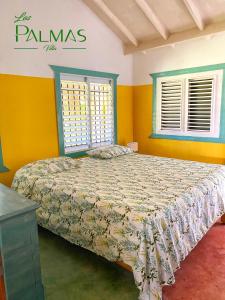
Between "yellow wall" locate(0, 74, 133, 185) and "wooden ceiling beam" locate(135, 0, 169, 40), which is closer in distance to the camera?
"yellow wall" locate(0, 74, 133, 185)

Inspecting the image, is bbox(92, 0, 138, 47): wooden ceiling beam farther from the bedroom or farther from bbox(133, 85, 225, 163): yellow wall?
bbox(133, 85, 225, 163): yellow wall

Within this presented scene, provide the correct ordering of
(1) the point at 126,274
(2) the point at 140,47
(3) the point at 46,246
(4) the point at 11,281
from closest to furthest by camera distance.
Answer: (4) the point at 11,281, (1) the point at 126,274, (3) the point at 46,246, (2) the point at 140,47

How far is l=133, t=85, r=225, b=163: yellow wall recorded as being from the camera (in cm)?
395

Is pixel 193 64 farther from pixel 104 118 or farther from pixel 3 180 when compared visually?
pixel 3 180

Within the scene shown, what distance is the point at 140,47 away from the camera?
4.29 m

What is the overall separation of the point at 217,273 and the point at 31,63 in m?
3.32

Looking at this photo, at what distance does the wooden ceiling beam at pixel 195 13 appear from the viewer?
3.16 metres

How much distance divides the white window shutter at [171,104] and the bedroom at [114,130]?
0.8 inches

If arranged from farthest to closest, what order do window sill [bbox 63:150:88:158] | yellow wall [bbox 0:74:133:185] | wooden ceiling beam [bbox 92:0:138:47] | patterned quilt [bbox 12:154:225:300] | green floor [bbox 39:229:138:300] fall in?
window sill [bbox 63:150:88:158] < wooden ceiling beam [bbox 92:0:138:47] < yellow wall [bbox 0:74:133:185] < green floor [bbox 39:229:138:300] < patterned quilt [bbox 12:154:225:300]

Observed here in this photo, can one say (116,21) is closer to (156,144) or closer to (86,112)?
(86,112)

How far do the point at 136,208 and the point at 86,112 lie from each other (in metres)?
2.50

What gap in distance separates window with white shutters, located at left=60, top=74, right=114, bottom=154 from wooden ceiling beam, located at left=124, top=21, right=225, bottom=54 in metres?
0.83

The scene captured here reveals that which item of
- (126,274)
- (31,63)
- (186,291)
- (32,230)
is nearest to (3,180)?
(31,63)

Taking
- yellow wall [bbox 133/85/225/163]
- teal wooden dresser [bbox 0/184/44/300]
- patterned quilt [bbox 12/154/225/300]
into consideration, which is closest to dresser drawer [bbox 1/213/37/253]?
teal wooden dresser [bbox 0/184/44/300]
